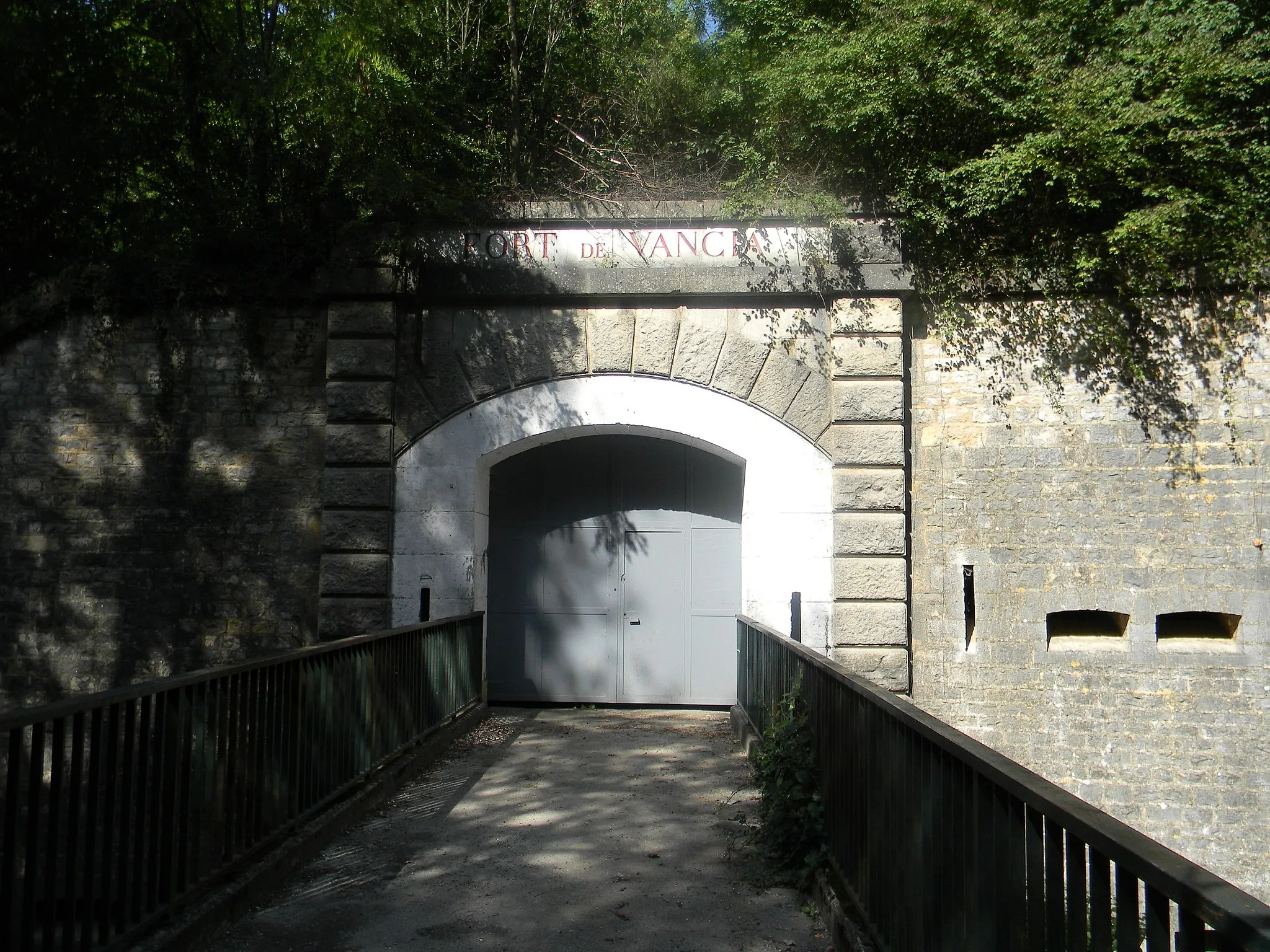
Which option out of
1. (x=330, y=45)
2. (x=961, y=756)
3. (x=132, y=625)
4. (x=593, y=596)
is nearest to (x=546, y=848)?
(x=961, y=756)

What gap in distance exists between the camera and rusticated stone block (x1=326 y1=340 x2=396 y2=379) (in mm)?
8555

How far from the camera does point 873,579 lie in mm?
8156

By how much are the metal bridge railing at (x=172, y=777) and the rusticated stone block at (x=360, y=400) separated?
2.87m

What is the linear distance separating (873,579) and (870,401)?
143 centimetres

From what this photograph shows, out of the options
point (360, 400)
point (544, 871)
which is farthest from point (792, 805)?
point (360, 400)

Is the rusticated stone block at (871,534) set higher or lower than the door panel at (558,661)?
higher

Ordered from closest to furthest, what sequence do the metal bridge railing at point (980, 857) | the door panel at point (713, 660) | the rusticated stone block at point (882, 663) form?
the metal bridge railing at point (980, 857), the rusticated stone block at point (882, 663), the door panel at point (713, 660)

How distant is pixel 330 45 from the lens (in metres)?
9.29

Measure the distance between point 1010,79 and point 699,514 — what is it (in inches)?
177

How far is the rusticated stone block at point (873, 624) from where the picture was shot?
26.6ft

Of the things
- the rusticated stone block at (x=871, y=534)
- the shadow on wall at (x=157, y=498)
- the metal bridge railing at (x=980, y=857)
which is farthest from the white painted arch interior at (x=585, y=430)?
the metal bridge railing at (x=980, y=857)

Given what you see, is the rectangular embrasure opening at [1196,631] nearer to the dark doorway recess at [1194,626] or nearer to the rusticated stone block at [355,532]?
the dark doorway recess at [1194,626]

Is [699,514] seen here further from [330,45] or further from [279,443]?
[330,45]

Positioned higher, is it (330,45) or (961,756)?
(330,45)
